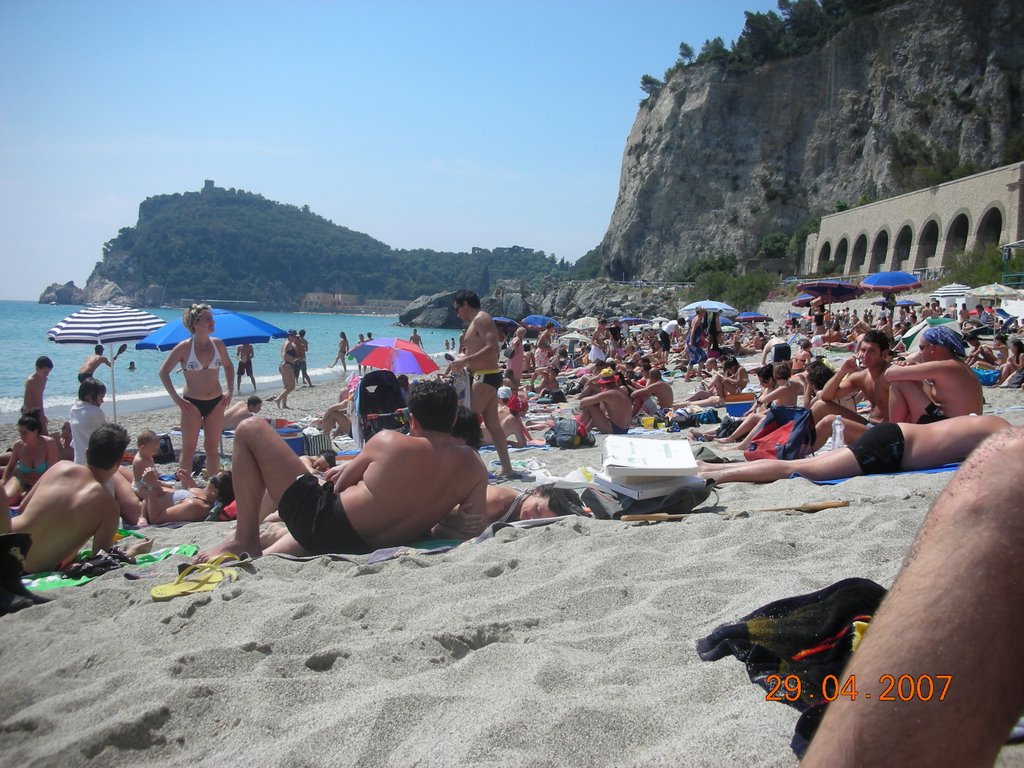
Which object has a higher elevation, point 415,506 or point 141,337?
point 141,337

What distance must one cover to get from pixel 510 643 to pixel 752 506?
211cm

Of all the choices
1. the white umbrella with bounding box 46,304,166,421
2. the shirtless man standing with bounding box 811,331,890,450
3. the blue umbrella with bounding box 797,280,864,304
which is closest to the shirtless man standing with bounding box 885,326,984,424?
the shirtless man standing with bounding box 811,331,890,450

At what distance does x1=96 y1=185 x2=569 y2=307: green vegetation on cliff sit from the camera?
96.2 meters

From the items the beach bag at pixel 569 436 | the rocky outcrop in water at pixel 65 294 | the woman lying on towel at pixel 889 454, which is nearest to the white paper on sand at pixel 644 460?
the woman lying on towel at pixel 889 454

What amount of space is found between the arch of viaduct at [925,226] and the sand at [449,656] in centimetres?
3152

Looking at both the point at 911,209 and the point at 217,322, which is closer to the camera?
the point at 217,322

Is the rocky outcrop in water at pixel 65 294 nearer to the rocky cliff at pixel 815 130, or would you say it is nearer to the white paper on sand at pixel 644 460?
the rocky cliff at pixel 815 130

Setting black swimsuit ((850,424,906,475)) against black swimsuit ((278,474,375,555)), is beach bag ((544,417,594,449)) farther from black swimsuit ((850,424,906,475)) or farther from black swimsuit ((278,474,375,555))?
black swimsuit ((278,474,375,555))

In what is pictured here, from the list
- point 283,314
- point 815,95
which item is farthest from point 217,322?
point 283,314

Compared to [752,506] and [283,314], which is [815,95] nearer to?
[752,506]

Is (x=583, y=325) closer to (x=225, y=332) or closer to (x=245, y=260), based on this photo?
(x=225, y=332)

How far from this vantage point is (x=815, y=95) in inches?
2090

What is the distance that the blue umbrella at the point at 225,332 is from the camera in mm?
8672

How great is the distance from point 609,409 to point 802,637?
21.3ft
